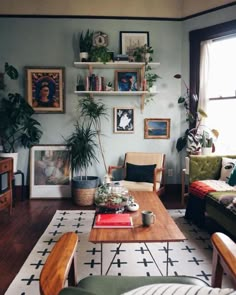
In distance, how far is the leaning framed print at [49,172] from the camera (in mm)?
4680

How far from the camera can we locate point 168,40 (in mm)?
4754

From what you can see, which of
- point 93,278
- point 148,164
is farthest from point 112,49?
point 93,278

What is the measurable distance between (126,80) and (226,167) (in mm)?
2105

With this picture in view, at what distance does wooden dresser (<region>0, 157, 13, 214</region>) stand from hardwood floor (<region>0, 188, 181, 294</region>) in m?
0.23

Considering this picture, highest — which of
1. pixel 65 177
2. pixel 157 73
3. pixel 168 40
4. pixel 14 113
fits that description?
pixel 168 40

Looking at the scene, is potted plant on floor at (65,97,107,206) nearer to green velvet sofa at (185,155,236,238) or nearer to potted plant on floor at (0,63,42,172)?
potted plant on floor at (0,63,42,172)

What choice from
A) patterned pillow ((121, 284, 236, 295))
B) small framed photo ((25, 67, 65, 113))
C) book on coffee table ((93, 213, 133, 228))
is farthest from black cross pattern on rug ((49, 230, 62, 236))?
patterned pillow ((121, 284, 236, 295))

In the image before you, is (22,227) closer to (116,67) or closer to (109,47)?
(116,67)

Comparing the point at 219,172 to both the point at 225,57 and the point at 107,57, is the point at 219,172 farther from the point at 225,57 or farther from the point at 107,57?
the point at 107,57

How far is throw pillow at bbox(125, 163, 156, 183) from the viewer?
4125mm

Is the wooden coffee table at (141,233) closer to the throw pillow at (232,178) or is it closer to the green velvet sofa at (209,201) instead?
the green velvet sofa at (209,201)

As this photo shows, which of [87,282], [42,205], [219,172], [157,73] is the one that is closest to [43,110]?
[42,205]

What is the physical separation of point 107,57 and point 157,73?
0.90 meters

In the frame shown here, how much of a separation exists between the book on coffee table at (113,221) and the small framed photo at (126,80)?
9.02 ft
